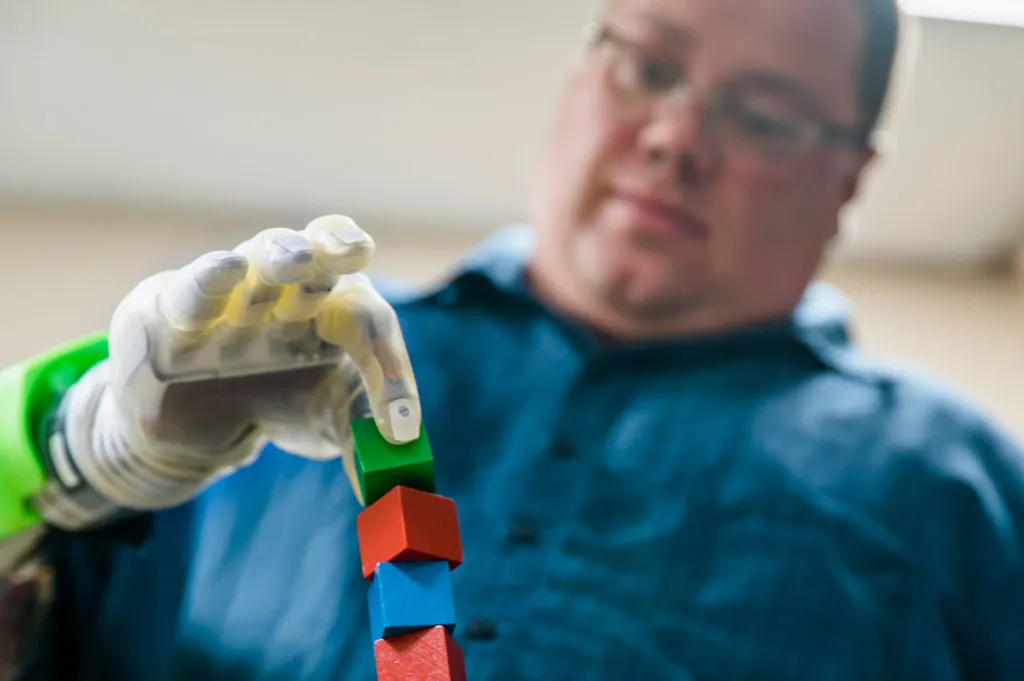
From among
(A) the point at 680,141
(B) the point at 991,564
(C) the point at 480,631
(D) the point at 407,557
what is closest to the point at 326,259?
Answer: (D) the point at 407,557

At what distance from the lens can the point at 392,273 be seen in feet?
3.34

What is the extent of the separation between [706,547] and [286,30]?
0.62m

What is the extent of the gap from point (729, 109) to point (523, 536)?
37cm

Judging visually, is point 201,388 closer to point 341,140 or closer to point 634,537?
point 634,537

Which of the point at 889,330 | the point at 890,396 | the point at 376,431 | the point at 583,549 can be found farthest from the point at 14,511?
the point at 889,330

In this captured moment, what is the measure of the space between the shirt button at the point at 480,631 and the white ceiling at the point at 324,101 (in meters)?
0.53

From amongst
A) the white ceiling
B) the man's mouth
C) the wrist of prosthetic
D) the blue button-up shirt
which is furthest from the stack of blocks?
the white ceiling

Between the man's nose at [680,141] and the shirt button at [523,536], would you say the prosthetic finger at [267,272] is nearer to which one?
the shirt button at [523,536]

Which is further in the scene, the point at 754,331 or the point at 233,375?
the point at 754,331

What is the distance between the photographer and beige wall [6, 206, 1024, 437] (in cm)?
90

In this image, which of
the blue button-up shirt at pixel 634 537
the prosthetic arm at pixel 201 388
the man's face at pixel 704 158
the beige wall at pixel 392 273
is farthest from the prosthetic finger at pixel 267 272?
the beige wall at pixel 392 273

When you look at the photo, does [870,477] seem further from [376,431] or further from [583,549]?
[376,431]

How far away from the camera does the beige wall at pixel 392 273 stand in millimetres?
904

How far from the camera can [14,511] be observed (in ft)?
1.74
